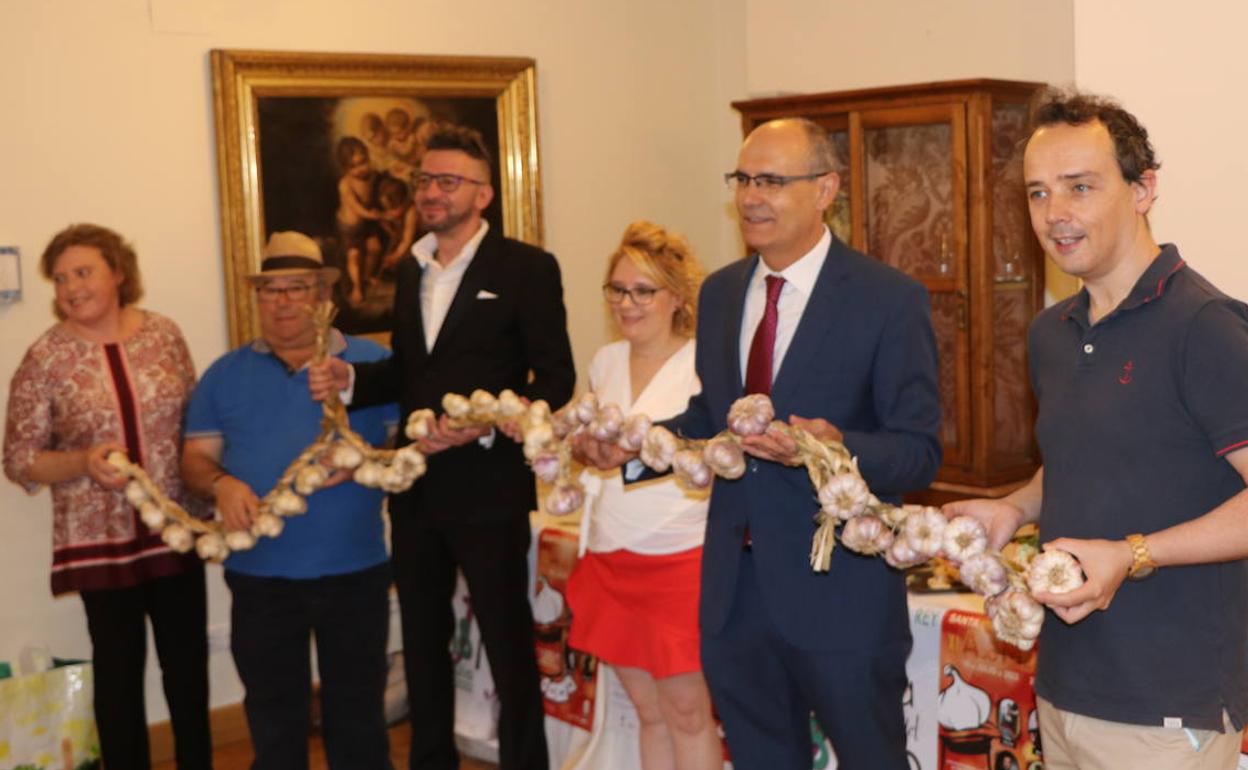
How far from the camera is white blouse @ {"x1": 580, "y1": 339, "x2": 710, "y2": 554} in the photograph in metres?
3.62

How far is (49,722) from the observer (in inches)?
163

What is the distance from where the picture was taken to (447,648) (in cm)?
413

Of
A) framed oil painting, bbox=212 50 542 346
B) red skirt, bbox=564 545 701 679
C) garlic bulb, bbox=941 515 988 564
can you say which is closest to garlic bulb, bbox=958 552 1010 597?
garlic bulb, bbox=941 515 988 564

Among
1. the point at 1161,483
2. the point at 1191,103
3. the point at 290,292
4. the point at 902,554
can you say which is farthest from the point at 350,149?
the point at 1161,483

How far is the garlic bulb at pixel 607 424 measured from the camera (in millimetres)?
2938

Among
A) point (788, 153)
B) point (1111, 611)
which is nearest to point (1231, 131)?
point (788, 153)

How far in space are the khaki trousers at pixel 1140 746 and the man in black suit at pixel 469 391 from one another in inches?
77.7

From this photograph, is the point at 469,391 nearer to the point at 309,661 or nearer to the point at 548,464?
the point at 309,661

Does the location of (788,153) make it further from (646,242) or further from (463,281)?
(463,281)

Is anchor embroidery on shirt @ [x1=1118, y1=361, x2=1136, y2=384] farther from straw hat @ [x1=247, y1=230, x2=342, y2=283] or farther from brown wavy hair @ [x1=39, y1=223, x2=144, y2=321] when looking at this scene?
brown wavy hair @ [x1=39, y1=223, x2=144, y2=321]

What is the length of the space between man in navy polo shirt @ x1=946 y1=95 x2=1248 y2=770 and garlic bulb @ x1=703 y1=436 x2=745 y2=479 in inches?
25.2

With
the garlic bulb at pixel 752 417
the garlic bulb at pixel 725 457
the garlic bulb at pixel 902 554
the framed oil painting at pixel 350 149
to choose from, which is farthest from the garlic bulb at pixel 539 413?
the framed oil painting at pixel 350 149

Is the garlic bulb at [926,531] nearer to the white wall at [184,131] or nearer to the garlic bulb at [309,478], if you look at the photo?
the garlic bulb at [309,478]

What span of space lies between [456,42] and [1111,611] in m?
3.99
